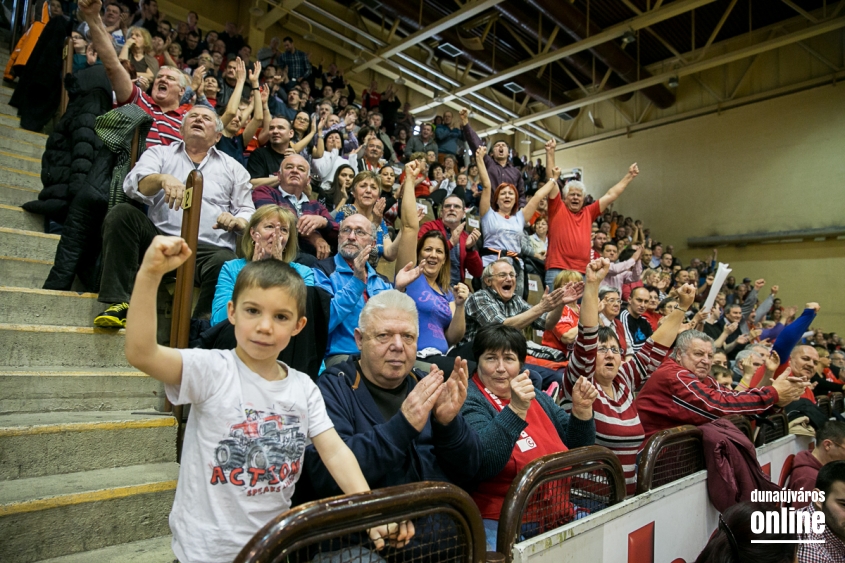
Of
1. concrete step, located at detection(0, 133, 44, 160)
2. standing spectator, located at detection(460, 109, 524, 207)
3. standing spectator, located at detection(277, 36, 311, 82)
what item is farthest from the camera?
standing spectator, located at detection(277, 36, 311, 82)

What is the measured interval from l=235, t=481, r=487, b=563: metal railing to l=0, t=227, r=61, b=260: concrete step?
224 centimetres

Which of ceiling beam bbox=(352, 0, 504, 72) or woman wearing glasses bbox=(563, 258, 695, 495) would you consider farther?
ceiling beam bbox=(352, 0, 504, 72)

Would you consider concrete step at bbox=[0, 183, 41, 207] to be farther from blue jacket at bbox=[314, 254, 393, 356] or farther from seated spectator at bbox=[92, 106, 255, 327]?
blue jacket at bbox=[314, 254, 393, 356]

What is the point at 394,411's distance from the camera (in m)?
1.50

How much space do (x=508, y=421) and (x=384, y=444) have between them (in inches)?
18.9

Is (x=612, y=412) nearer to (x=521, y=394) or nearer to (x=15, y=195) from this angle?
(x=521, y=394)

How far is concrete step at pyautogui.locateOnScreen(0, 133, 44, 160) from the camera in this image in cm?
326

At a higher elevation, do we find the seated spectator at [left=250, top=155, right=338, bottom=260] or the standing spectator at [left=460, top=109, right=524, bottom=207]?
the standing spectator at [left=460, top=109, right=524, bottom=207]

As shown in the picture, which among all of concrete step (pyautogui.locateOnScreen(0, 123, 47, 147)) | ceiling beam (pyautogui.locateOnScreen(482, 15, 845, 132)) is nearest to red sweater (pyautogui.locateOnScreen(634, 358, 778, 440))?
concrete step (pyautogui.locateOnScreen(0, 123, 47, 147))

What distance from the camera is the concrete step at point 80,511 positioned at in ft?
4.38

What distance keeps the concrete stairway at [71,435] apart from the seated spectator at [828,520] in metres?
2.03


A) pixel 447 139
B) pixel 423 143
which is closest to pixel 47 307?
pixel 423 143

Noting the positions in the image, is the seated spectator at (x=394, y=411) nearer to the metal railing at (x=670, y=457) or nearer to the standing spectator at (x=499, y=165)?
A: the metal railing at (x=670, y=457)

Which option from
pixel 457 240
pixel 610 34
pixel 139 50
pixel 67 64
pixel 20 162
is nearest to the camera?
pixel 20 162
